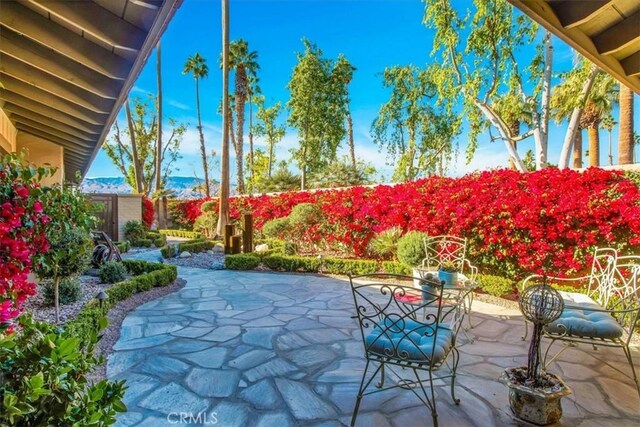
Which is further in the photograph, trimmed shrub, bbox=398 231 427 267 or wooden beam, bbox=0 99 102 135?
trimmed shrub, bbox=398 231 427 267

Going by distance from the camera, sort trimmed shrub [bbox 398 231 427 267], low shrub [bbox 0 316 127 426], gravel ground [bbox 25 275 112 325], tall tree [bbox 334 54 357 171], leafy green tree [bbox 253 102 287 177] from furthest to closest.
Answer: leafy green tree [bbox 253 102 287 177] < tall tree [bbox 334 54 357 171] < trimmed shrub [bbox 398 231 427 267] < gravel ground [bbox 25 275 112 325] < low shrub [bbox 0 316 127 426]

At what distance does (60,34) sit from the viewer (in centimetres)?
218

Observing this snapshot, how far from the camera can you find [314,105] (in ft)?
53.5

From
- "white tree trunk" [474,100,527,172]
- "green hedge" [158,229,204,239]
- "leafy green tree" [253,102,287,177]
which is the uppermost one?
"leafy green tree" [253,102,287,177]

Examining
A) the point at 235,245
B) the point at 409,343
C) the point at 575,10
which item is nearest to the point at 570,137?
the point at 575,10

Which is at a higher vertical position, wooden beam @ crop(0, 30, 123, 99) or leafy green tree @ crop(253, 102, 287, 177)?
leafy green tree @ crop(253, 102, 287, 177)

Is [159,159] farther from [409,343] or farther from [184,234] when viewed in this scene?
[409,343]

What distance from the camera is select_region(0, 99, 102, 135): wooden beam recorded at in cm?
381

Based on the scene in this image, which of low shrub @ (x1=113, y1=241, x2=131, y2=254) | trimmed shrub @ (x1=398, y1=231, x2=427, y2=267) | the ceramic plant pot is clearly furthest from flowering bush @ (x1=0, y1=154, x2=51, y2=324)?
low shrub @ (x1=113, y1=241, x2=131, y2=254)

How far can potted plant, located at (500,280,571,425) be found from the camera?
1.96 m

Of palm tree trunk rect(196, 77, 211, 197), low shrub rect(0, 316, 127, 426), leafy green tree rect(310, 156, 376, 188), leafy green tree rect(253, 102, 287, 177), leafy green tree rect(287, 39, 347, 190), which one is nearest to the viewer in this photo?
low shrub rect(0, 316, 127, 426)

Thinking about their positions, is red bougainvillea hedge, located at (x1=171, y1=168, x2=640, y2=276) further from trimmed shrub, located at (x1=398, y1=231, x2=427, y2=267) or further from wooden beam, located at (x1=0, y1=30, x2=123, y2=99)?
wooden beam, located at (x1=0, y1=30, x2=123, y2=99)

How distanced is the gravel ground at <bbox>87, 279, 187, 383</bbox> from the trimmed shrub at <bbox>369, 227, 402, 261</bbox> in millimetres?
3756

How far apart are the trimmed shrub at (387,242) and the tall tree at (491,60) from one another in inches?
204
